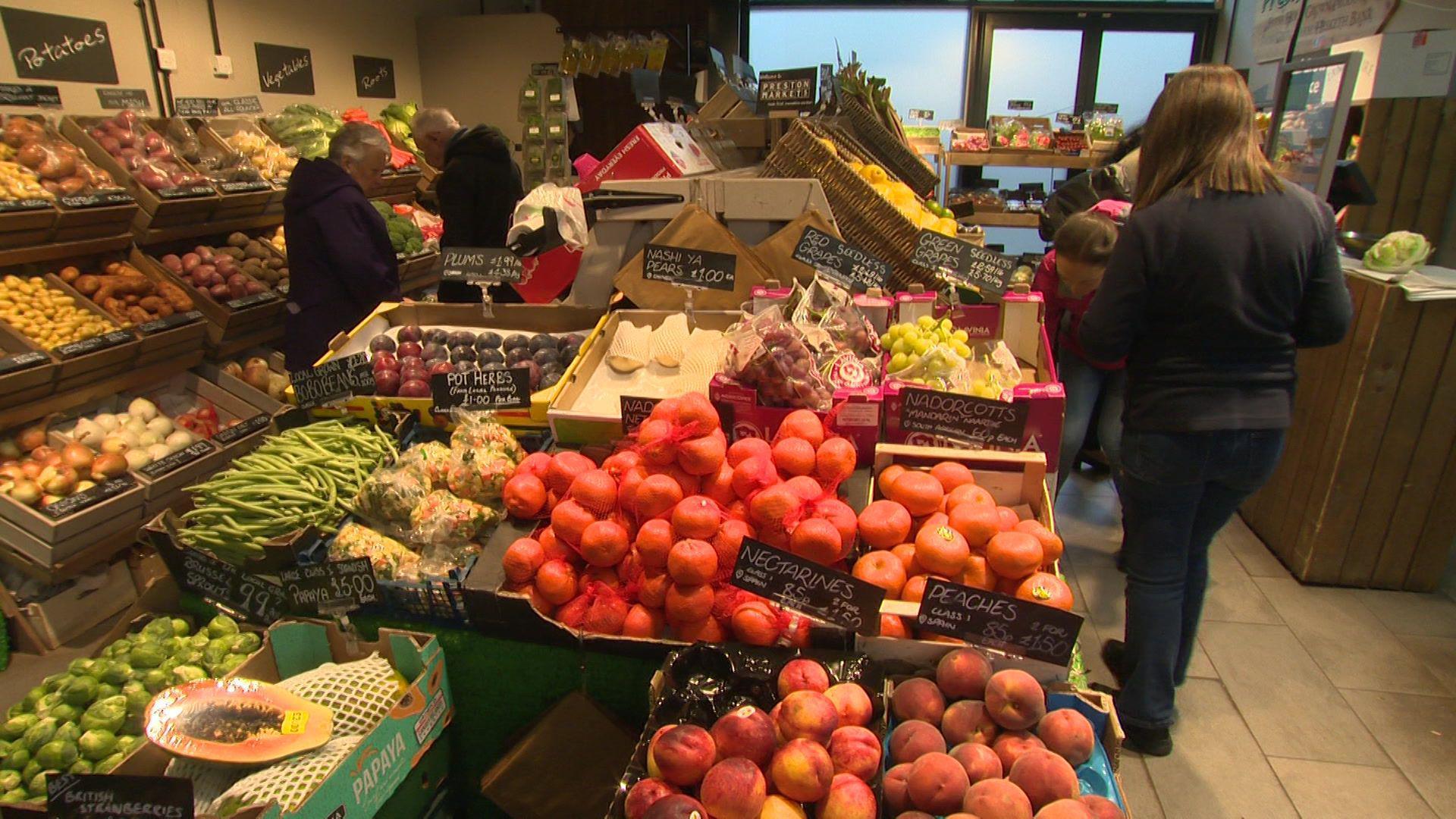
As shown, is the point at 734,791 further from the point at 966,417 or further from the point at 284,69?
the point at 284,69

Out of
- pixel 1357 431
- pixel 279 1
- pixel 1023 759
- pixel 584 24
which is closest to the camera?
pixel 1023 759

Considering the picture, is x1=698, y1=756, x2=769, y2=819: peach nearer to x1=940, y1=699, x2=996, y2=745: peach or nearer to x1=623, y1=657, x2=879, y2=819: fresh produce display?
x1=623, y1=657, x2=879, y2=819: fresh produce display

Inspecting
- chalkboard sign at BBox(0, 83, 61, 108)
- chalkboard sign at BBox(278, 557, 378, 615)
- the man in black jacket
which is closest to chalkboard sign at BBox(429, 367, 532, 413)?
chalkboard sign at BBox(278, 557, 378, 615)

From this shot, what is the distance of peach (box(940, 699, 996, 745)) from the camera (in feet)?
3.99

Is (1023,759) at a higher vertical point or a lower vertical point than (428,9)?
lower

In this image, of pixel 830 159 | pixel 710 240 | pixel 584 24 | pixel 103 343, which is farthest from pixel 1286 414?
pixel 584 24

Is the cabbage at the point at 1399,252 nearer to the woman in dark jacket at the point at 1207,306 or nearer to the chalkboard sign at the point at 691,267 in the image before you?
the woman in dark jacket at the point at 1207,306

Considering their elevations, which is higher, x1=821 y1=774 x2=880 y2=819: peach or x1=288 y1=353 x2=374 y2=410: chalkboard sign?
x1=288 y1=353 x2=374 y2=410: chalkboard sign

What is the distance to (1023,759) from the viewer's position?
44.8 inches

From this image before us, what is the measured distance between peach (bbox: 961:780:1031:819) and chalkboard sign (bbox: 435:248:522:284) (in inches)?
84.0

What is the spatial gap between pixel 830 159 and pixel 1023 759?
1.94 m

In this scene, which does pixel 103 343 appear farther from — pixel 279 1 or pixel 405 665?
pixel 279 1

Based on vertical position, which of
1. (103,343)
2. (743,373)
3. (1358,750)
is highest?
(743,373)

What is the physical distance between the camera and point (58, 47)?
3578 mm
